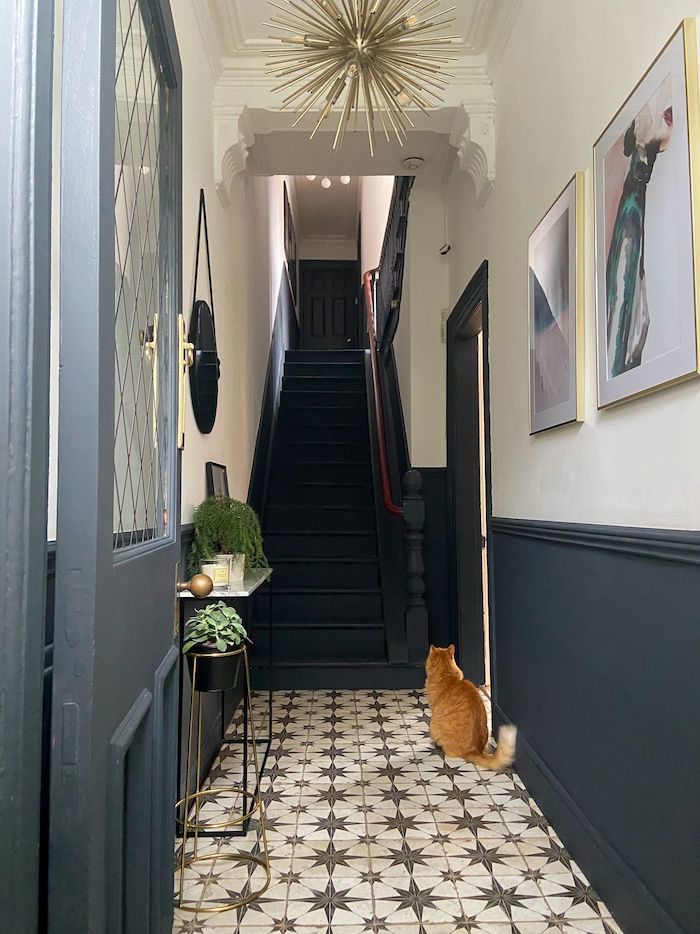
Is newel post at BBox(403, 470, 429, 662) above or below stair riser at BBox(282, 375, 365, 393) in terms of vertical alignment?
below

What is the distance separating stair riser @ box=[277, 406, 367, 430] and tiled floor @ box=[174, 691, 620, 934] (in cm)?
407

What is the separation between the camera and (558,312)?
2.40 meters

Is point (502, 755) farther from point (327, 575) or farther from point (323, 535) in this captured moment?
point (323, 535)

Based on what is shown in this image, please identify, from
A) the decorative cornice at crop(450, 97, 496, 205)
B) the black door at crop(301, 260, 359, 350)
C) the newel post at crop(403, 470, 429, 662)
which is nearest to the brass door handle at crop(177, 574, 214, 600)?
the decorative cornice at crop(450, 97, 496, 205)

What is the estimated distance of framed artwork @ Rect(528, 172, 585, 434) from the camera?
219 cm

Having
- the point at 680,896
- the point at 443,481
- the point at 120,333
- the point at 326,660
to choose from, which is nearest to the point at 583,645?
the point at 680,896

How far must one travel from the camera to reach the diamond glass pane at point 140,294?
124 centimetres

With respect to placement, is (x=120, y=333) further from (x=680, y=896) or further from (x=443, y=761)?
(x=443, y=761)

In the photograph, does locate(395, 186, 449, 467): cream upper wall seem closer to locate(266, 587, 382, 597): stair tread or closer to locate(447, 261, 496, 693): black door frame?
locate(447, 261, 496, 693): black door frame

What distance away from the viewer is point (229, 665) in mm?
2279

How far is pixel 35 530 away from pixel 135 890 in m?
0.78

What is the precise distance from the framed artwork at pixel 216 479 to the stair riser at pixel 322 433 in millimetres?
3174

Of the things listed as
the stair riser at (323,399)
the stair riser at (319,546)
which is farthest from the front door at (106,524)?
the stair riser at (323,399)

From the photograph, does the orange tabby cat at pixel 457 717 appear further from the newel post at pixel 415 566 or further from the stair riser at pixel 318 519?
the stair riser at pixel 318 519
